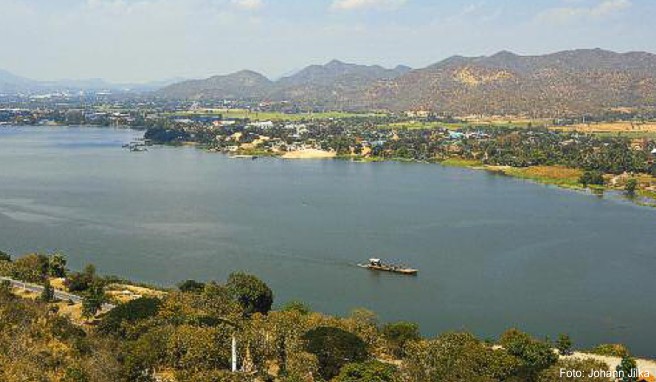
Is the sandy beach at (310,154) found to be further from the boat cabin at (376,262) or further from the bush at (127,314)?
the bush at (127,314)

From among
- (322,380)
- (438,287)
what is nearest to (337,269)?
(438,287)

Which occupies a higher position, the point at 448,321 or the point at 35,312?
the point at 35,312

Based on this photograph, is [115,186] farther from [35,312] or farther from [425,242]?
[35,312]

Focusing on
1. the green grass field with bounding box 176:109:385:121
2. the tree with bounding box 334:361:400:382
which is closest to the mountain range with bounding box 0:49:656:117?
the green grass field with bounding box 176:109:385:121

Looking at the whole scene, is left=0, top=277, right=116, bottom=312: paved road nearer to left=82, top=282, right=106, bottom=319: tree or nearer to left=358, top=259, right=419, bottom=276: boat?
left=82, top=282, right=106, bottom=319: tree

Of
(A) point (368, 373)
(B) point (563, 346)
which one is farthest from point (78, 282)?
(B) point (563, 346)

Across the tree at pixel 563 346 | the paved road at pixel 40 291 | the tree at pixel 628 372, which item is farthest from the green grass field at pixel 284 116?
the tree at pixel 628 372

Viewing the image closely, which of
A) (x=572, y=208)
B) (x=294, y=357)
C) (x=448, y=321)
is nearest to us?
(x=294, y=357)
